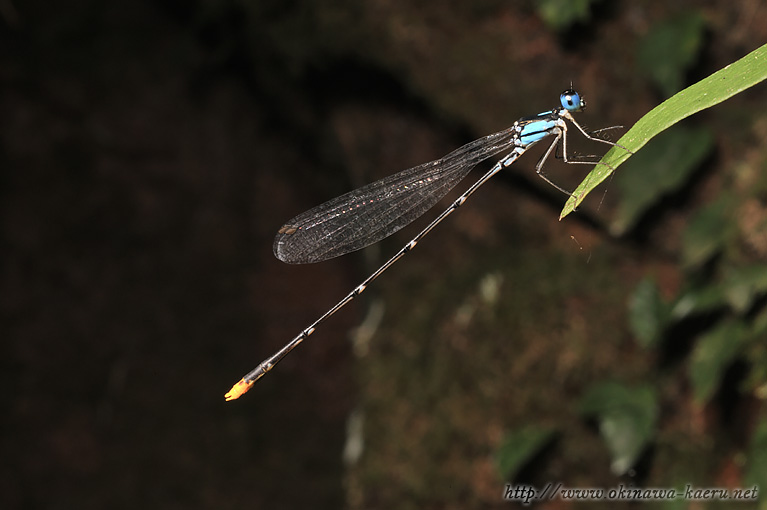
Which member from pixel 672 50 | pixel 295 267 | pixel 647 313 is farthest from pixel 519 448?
pixel 672 50

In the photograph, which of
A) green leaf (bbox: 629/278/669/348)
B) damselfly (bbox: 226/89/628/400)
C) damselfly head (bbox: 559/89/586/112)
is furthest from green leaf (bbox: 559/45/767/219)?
green leaf (bbox: 629/278/669/348)

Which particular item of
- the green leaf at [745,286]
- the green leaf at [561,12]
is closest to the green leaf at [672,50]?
the green leaf at [561,12]

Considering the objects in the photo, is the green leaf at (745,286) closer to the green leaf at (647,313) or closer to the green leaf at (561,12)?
the green leaf at (647,313)

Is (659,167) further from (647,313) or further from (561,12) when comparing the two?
(561,12)

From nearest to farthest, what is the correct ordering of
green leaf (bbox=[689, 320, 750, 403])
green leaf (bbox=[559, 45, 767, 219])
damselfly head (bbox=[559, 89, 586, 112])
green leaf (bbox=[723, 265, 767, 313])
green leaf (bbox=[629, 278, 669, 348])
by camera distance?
green leaf (bbox=[559, 45, 767, 219]) < damselfly head (bbox=[559, 89, 586, 112]) < green leaf (bbox=[723, 265, 767, 313]) < green leaf (bbox=[689, 320, 750, 403]) < green leaf (bbox=[629, 278, 669, 348])

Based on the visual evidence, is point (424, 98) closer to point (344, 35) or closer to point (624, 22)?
point (344, 35)

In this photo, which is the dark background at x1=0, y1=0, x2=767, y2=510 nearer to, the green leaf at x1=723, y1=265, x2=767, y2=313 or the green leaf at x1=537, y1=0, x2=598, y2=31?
the green leaf at x1=537, y1=0, x2=598, y2=31

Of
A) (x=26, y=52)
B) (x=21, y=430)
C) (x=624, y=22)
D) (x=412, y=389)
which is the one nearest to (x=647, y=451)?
(x=412, y=389)
